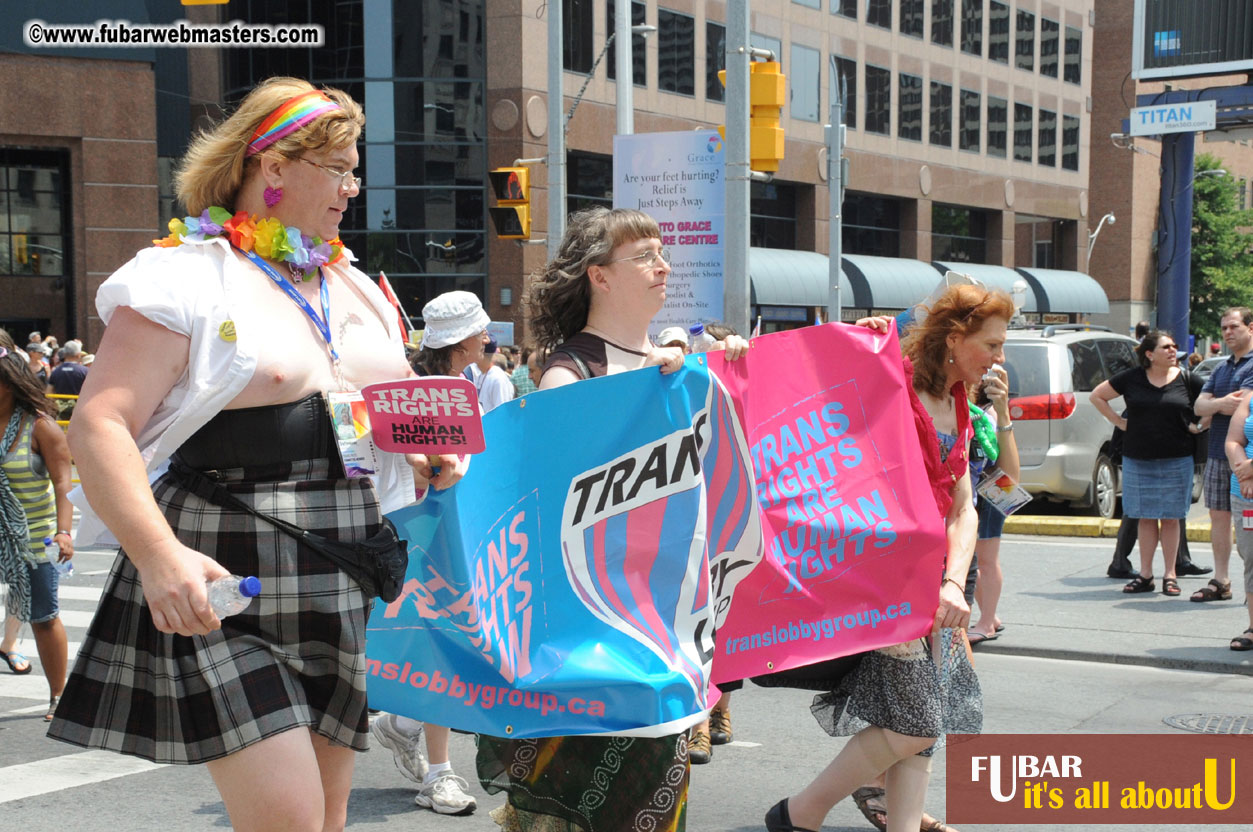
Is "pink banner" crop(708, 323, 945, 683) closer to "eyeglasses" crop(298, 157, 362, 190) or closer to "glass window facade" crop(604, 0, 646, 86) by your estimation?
"eyeglasses" crop(298, 157, 362, 190)

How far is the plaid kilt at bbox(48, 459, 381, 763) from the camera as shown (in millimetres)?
2611

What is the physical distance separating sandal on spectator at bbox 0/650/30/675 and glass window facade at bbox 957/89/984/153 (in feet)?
143

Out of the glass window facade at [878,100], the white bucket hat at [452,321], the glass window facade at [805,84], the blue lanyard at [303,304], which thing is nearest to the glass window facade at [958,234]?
the glass window facade at [878,100]

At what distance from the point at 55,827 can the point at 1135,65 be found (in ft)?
78.7

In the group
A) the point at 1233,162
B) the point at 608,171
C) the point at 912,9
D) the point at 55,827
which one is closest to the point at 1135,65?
the point at 608,171

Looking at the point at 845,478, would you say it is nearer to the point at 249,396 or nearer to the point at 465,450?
the point at 465,450

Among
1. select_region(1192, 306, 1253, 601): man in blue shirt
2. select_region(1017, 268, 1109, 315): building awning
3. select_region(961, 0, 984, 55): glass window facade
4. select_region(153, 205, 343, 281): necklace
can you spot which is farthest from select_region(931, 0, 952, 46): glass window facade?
select_region(153, 205, 343, 281): necklace

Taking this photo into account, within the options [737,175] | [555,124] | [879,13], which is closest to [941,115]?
[879,13]

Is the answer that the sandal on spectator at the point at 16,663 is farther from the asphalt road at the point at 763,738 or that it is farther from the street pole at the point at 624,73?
the street pole at the point at 624,73

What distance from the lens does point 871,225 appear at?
45469mm

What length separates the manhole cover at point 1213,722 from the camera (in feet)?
20.9

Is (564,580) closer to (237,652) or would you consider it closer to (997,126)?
(237,652)

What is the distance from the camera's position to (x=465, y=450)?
2824 millimetres

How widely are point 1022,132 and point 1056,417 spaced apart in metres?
40.1
